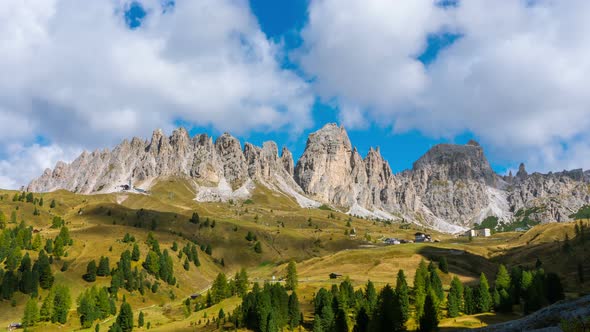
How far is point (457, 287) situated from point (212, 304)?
75.1m

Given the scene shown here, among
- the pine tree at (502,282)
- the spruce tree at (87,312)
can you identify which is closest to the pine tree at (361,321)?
the pine tree at (502,282)

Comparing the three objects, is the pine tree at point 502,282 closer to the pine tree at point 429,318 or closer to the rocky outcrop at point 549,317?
the pine tree at point 429,318

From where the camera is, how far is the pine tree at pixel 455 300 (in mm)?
118688

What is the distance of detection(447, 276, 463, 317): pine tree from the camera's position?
11869cm

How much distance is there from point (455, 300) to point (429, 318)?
22.4m

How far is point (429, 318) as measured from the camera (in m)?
101

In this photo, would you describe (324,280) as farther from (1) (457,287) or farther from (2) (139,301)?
(2) (139,301)

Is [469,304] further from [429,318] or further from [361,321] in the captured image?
[361,321]

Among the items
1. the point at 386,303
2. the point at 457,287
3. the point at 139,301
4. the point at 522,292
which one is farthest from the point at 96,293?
the point at 522,292

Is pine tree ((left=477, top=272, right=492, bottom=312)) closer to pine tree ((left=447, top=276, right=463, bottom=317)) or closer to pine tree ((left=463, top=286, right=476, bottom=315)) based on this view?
pine tree ((left=463, top=286, right=476, bottom=315))

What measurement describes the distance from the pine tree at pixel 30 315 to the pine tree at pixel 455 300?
12199 centimetres

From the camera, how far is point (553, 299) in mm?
123062

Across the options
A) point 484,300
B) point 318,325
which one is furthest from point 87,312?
point 484,300

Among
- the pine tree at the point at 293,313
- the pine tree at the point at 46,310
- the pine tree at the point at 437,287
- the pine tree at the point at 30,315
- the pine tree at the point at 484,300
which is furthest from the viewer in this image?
the pine tree at the point at 46,310
